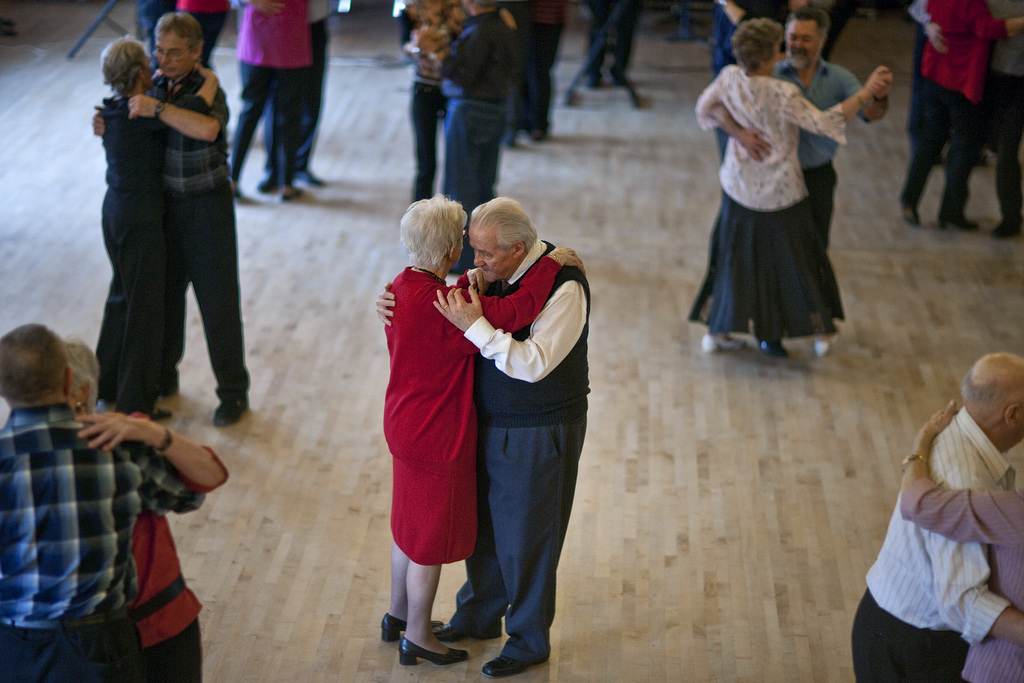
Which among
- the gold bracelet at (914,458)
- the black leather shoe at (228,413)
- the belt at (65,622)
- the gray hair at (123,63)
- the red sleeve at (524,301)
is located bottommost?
the black leather shoe at (228,413)

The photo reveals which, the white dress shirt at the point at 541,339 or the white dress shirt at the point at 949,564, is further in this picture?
the white dress shirt at the point at 541,339

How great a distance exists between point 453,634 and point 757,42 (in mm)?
2480

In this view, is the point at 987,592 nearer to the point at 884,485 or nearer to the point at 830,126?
the point at 884,485

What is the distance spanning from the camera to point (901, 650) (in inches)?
88.0

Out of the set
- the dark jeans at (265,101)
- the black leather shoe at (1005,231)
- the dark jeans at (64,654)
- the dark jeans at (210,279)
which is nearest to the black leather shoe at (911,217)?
the black leather shoe at (1005,231)

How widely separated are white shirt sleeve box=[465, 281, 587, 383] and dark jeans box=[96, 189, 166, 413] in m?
1.77

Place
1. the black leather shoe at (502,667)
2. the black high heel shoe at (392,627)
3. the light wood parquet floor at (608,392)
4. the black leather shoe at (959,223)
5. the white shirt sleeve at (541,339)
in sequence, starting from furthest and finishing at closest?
the black leather shoe at (959,223)
the light wood parquet floor at (608,392)
the black high heel shoe at (392,627)
the black leather shoe at (502,667)
the white shirt sleeve at (541,339)

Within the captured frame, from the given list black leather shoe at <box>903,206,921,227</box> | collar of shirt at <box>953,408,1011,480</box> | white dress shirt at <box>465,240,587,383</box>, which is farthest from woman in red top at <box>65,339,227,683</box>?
black leather shoe at <box>903,206,921,227</box>

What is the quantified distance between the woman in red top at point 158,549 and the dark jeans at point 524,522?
783 millimetres

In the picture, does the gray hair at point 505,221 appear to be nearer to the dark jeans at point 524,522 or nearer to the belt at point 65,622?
the dark jeans at point 524,522

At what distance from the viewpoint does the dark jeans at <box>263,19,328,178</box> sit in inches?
239

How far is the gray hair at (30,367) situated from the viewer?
1.81m

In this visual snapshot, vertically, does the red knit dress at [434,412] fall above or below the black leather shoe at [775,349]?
above

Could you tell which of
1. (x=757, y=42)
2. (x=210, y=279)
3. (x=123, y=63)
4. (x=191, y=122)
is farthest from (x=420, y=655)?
(x=757, y=42)
